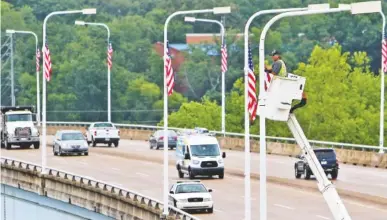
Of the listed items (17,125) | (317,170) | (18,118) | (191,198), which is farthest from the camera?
(18,118)

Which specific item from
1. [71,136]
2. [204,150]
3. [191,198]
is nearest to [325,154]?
[204,150]

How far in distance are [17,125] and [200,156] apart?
22.5 m

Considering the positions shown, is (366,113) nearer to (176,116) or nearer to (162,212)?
(176,116)

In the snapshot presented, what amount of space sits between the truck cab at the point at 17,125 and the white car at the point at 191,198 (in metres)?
33.2

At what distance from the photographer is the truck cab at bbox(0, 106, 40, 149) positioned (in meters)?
83.1

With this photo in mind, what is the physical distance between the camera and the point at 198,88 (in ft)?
552

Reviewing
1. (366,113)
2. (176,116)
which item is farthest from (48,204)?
(176,116)

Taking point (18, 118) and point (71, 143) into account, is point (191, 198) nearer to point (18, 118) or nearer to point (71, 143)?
point (71, 143)

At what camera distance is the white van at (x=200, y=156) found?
63.6 metres

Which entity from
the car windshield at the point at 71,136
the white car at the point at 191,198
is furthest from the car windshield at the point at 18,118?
the white car at the point at 191,198

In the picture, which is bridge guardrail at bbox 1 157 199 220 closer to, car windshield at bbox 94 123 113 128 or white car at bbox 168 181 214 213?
white car at bbox 168 181 214 213

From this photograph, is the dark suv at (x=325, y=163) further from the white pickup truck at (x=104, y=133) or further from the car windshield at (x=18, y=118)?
the white pickup truck at (x=104, y=133)

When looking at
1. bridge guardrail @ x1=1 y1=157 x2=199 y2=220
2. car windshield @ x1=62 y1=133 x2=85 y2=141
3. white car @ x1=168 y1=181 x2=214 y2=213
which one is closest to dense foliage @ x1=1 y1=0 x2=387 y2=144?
car windshield @ x1=62 y1=133 x2=85 y2=141

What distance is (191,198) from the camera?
165 ft
